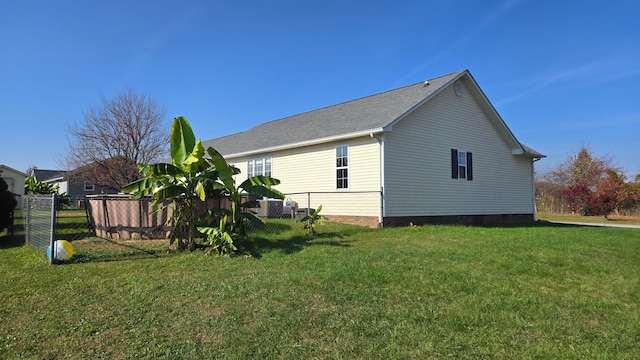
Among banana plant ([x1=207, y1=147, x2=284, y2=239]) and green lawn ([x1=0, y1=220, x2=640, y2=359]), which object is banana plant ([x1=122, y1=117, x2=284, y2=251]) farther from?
green lawn ([x1=0, y1=220, x2=640, y2=359])

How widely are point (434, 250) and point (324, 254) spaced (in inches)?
100

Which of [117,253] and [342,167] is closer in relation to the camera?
[117,253]

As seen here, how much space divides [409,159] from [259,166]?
785 centimetres

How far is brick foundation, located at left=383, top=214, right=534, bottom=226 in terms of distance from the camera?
13576 mm

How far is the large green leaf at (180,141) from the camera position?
864 cm

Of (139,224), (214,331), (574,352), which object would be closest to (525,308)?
(574,352)

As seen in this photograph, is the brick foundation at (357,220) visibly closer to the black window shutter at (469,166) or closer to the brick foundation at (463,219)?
the brick foundation at (463,219)

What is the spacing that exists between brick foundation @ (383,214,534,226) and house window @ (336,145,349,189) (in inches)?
92.0

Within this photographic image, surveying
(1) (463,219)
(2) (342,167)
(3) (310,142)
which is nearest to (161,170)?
(2) (342,167)

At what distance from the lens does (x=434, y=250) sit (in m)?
8.45

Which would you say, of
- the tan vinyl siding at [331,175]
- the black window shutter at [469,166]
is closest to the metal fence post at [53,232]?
the tan vinyl siding at [331,175]

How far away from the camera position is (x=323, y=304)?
4.79 metres

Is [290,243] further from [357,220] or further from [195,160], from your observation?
[357,220]

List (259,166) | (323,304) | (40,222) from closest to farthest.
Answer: (323,304) → (40,222) → (259,166)
